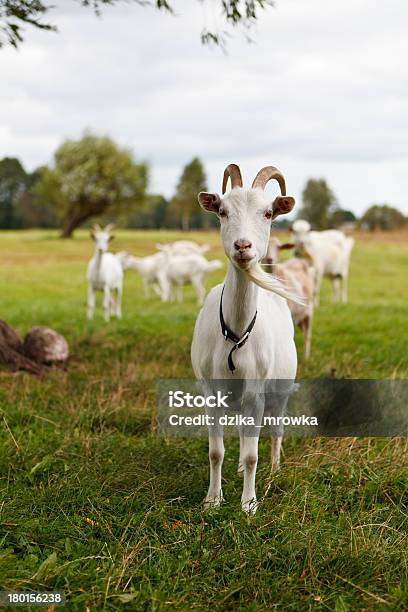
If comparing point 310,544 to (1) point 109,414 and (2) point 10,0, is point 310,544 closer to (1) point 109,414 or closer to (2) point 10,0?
(1) point 109,414

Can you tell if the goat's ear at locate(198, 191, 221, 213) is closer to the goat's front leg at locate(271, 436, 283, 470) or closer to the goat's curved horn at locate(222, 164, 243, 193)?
the goat's curved horn at locate(222, 164, 243, 193)

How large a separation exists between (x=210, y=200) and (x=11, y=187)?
253 feet

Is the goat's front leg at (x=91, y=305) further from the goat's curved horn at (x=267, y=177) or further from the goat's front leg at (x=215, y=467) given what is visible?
the goat's curved horn at (x=267, y=177)

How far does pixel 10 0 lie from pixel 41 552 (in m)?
5.77

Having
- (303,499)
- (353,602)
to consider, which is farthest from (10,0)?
(353,602)

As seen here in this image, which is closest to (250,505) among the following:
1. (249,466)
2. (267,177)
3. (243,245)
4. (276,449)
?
(249,466)

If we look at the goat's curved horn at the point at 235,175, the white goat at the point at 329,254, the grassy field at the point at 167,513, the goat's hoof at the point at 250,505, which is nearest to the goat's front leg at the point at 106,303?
the grassy field at the point at 167,513

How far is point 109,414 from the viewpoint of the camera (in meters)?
5.49

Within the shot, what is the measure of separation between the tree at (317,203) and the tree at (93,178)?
87.8 ft

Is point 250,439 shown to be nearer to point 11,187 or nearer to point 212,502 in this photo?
point 212,502

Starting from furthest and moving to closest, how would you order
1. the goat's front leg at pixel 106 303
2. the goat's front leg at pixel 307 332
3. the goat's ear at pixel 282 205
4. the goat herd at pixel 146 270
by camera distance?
the goat herd at pixel 146 270 < the goat's front leg at pixel 106 303 < the goat's front leg at pixel 307 332 < the goat's ear at pixel 282 205

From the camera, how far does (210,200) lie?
3629 millimetres

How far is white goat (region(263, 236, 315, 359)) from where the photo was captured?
838 cm

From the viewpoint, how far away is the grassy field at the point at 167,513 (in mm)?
3070
